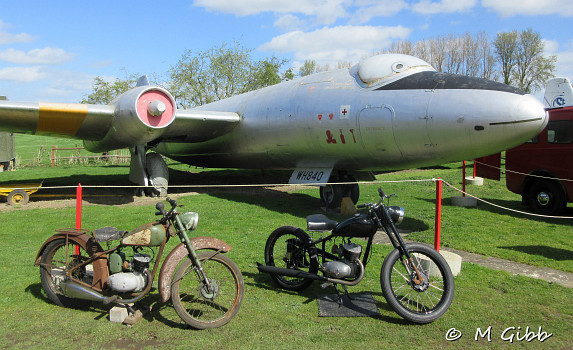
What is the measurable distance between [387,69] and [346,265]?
213 inches

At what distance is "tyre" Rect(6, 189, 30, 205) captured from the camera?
10.5m

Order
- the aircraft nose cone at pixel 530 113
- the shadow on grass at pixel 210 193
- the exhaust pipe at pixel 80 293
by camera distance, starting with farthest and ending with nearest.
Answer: the shadow on grass at pixel 210 193
the aircraft nose cone at pixel 530 113
the exhaust pipe at pixel 80 293

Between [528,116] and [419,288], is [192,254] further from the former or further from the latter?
[528,116]

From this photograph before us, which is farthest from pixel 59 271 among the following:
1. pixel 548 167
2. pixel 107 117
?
pixel 548 167

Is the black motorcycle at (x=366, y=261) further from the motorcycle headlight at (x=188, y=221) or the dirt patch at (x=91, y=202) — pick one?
the dirt patch at (x=91, y=202)

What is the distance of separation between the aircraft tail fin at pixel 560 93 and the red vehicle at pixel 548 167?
3.42m

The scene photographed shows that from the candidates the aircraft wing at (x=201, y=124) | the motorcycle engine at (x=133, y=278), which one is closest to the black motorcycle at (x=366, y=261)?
the motorcycle engine at (x=133, y=278)

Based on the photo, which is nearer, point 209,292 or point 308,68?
point 209,292

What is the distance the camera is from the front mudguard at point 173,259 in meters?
3.81

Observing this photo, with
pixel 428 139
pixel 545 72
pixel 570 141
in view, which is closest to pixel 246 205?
pixel 428 139

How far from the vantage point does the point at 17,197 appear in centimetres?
1062

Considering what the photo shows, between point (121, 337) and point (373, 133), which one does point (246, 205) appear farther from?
point (121, 337)

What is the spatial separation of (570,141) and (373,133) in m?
4.33

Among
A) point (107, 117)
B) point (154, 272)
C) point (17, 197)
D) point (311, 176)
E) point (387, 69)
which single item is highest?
point (387, 69)
